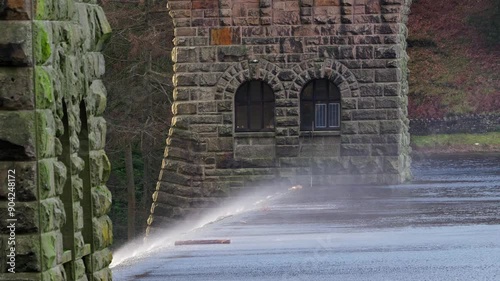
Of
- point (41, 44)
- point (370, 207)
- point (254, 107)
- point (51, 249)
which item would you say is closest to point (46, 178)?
point (51, 249)

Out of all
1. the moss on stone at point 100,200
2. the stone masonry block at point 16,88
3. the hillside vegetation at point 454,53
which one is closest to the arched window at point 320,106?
the hillside vegetation at point 454,53

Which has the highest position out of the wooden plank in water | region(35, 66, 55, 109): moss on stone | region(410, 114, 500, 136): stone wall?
region(35, 66, 55, 109): moss on stone

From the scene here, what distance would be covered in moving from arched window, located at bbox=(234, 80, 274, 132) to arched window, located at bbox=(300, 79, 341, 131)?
22.2 inches

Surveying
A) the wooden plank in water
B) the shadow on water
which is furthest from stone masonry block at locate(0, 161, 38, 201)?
the wooden plank in water

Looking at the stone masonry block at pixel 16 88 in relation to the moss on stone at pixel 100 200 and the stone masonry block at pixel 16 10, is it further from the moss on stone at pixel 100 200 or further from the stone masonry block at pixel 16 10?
the moss on stone at pixel 100 200

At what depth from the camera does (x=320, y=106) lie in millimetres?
30031

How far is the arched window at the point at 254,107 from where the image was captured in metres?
30.0

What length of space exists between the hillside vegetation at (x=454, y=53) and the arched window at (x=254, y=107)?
56.1ft

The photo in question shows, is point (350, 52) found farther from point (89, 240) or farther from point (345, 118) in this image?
point (89, 240)

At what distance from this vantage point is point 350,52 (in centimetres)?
2967

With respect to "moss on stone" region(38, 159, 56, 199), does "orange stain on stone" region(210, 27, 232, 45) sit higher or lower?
higher

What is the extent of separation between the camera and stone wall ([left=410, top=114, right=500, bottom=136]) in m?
44.8

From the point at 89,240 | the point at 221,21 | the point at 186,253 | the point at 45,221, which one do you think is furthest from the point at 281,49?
the point at 45,221

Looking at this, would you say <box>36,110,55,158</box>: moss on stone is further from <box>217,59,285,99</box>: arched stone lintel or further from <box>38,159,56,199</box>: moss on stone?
<box>217,59,285,99</box>: arched stone lintel
